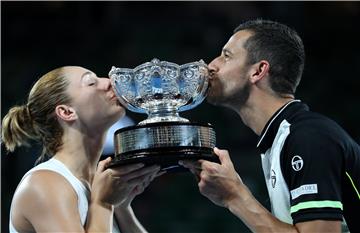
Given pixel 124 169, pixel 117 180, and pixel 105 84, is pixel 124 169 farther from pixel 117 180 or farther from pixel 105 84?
pixel 105 84

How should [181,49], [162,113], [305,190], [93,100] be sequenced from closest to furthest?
[305,190] → [162,113] → [93,100] → [181,49]

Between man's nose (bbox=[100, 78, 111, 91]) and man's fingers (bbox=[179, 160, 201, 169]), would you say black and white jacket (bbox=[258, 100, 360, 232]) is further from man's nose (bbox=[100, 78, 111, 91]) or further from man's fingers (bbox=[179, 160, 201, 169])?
man's nose (bbox=[100, 78, 111, 91])

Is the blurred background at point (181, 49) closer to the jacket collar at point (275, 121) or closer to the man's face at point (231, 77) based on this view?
the man's face at point (231, 77)

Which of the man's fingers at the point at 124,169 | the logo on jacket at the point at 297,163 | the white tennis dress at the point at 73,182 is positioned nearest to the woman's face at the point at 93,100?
the white tennis dress at the point at 73,182

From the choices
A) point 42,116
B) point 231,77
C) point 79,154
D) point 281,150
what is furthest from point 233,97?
point 42,116

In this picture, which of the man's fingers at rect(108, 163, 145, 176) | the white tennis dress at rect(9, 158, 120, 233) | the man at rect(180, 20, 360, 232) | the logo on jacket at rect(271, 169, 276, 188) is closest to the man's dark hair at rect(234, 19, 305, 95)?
the man at rect(180, 20, 360, 232)

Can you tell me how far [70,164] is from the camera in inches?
92.9

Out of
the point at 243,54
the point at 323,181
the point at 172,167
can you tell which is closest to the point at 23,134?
the point at 172,167

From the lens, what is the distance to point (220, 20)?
574 cm

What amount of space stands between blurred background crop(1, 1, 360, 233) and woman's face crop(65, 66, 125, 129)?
8.88 ft

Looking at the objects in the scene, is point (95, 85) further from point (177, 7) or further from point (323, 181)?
point (177, 7)

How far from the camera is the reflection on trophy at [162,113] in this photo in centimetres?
201

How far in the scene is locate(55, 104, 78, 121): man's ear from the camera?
2.37m

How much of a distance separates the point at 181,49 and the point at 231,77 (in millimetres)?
3281
